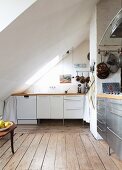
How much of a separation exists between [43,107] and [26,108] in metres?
0.45

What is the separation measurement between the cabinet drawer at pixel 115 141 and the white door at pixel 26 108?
3.09 metres

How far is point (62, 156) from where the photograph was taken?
10.0 feet

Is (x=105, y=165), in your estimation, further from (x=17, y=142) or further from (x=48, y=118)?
(x=48, y=118)

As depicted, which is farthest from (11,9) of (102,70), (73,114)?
(73,114)

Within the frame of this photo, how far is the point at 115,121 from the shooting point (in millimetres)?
2561

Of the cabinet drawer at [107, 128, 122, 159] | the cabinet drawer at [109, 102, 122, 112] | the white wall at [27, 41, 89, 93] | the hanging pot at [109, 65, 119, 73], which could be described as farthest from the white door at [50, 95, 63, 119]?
the cabinet drawer at [109, 102, 122, 112]

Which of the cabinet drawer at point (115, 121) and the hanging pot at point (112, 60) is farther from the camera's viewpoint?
the hanging pot at point (112, 60)

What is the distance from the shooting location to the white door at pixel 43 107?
18.9 ft

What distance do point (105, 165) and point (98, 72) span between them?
5.82 ft

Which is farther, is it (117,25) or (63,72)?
(63,72)

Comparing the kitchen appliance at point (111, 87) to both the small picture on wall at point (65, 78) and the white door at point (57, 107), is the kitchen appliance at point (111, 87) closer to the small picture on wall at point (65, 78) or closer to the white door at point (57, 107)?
the white door at point (57, 107)

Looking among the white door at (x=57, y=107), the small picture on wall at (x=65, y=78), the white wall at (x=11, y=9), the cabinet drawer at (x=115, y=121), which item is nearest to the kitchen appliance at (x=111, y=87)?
the cabinet drawer at (x=115, y=121)

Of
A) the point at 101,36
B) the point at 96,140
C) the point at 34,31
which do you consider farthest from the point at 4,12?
the point at 96,140

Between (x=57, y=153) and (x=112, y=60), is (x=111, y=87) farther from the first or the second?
(x=57, y=153)
